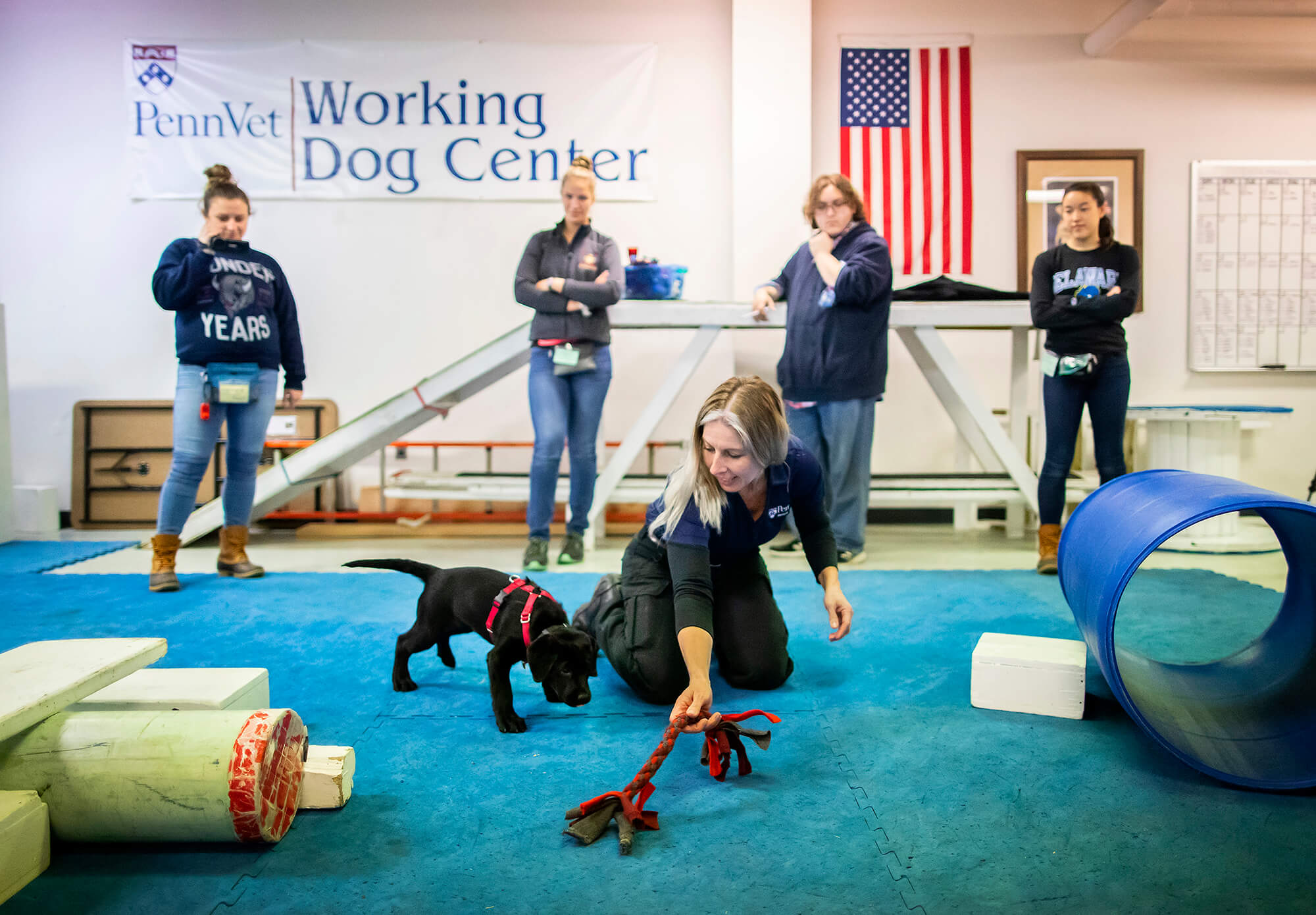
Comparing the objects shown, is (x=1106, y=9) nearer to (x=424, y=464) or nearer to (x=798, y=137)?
(x=798, y=137)

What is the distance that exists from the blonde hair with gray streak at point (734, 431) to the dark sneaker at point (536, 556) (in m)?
1.71

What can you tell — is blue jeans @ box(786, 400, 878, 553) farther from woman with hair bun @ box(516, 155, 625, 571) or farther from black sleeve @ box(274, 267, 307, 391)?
black sleeve @ box(274, 267, 307, 391)

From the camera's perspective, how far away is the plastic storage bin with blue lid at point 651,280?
3.83 meters

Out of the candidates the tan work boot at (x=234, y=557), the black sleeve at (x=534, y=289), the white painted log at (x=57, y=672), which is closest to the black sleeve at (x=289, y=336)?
the tan work boot at (x=234, y=557)

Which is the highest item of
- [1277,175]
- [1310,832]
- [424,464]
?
[1277,175]

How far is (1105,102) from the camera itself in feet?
15.6

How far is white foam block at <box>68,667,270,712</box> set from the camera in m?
1.49

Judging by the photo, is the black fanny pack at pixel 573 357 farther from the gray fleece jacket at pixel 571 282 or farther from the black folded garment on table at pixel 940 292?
the black folded garment on table at pixel 940 292

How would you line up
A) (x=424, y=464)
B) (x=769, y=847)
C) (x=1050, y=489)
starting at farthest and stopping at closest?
(x=424, y=464)
(x=1050, y=489)
(x=769, y=847)

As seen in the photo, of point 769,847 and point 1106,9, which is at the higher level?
point 1106,9

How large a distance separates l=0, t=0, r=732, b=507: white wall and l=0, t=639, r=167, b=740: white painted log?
3.42 m

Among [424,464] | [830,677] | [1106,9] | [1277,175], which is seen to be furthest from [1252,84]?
[424,464]

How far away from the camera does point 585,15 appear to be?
479 centimetres

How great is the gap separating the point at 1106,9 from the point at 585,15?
2.83 m
